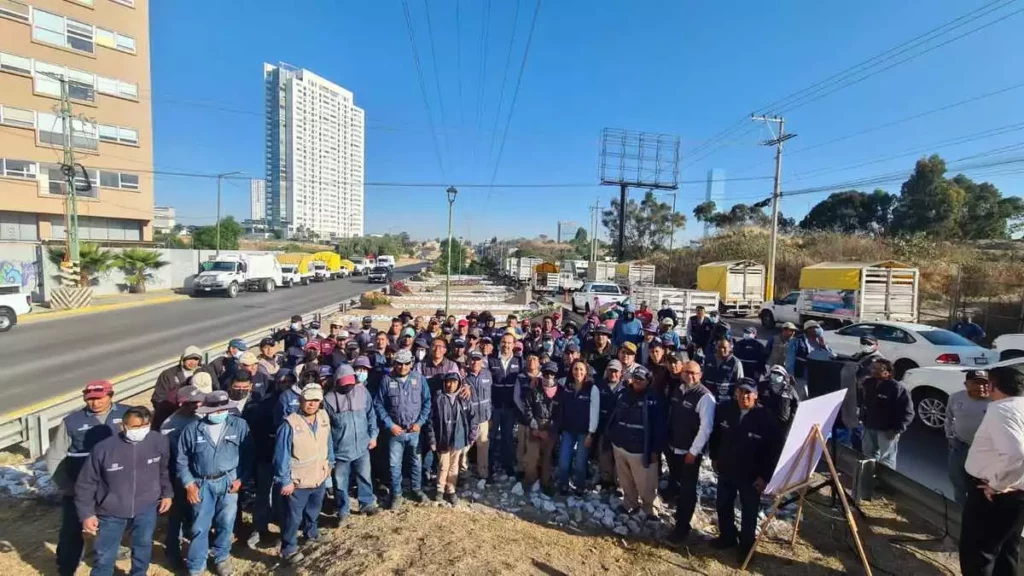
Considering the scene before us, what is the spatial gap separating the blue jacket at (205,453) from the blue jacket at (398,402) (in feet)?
4.46

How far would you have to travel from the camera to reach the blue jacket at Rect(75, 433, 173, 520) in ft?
11.0

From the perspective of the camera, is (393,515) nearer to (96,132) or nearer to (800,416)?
(800,416)

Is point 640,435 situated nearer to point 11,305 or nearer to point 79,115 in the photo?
point 11,305

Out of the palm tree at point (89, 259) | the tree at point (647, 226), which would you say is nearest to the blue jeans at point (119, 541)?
the palm tree at point (89, 259)

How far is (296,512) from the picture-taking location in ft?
13.4

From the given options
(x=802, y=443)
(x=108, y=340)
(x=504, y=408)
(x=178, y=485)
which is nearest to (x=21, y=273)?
(x=108, y=340)

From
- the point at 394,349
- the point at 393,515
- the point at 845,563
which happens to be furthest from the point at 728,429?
the point at 394,349

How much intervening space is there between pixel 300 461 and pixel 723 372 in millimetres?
4954

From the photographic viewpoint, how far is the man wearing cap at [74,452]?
363 cm

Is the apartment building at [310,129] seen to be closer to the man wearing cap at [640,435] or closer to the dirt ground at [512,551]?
the dirt ground at [512,551]

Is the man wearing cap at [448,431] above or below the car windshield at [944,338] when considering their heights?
below

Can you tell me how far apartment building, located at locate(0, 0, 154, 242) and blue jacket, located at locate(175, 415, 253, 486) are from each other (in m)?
34.4

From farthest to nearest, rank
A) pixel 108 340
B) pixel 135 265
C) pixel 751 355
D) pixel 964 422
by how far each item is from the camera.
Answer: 1. pixel 135 265
2. pixel 108 340
3. pixel 751 355
4. pixel 964 422

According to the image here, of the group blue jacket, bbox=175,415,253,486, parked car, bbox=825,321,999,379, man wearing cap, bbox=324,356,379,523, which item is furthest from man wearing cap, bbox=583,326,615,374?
parked car, bbox=825,321,999,379
